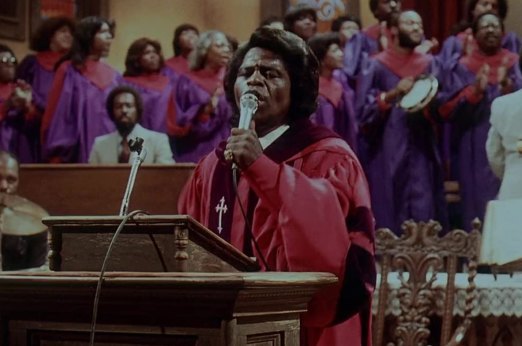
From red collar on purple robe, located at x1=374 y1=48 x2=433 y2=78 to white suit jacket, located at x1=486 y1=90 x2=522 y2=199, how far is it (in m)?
1.63

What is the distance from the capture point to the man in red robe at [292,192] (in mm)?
2328

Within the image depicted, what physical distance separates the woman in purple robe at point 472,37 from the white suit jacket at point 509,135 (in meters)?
1.74

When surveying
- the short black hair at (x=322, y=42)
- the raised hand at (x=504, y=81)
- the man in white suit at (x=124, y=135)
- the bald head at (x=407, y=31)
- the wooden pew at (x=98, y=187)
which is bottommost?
the wooden pew at (x=98, y=187)

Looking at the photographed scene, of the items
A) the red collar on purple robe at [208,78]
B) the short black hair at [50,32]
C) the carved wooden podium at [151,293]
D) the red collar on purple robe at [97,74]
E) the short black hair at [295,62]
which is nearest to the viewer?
the carved wooden podium at [151,293]

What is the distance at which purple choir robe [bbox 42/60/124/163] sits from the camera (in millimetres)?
7570

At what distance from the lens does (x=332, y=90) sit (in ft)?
23.2

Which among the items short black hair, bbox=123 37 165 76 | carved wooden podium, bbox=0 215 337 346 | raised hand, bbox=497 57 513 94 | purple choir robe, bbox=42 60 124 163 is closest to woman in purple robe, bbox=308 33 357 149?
raised hand, bbox=497 57 513 94

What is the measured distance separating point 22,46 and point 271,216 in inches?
310

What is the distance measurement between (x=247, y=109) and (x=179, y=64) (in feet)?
19.1

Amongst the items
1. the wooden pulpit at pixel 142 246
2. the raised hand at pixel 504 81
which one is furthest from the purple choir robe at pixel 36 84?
the wooden pulpit at pixel 142 246

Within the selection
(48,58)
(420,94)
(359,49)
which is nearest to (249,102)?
(420,94)

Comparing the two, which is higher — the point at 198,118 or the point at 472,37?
the point at 472,37

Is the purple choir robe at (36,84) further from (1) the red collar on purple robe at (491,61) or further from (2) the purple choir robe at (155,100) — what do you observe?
(1) the red collar on purple robe at (491,61)

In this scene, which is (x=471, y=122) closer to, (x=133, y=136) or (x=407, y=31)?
(x=407, y=31)
